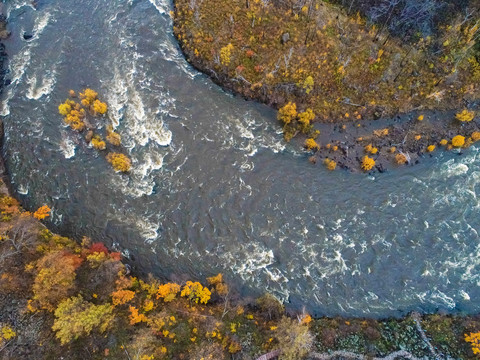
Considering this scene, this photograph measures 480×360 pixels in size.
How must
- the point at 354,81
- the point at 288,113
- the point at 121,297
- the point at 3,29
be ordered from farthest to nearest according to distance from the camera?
the point at 3,29 < the point at 354,81 < the point at 288,113 < the point at 121,297

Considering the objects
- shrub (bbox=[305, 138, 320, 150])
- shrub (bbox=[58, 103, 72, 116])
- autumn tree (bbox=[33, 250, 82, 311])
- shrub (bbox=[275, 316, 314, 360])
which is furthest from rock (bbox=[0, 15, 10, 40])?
shrub (bbox=[275, 316, 314, 360])

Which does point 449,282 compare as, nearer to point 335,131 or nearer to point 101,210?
point 335,131

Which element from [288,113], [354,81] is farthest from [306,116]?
[354,81]

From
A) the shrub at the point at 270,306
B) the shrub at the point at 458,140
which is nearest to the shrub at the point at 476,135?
the shrub at the point at 458,140

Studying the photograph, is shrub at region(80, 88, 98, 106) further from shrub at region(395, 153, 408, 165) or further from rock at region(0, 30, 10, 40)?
shrub at region(395, 153, 408, 165)

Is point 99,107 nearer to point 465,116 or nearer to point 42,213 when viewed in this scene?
point 42,213
